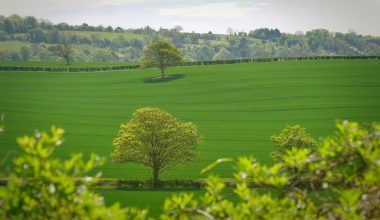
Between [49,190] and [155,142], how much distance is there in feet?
141

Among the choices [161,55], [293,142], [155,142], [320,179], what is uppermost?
[320,179]

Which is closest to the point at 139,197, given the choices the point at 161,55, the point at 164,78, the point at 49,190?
the point at 49,190

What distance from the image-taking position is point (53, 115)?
83.9 metres

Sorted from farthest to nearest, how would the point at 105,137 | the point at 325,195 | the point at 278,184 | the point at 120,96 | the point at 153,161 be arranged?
the point at 120,96, the point at 105,137, the point at 153,161, the point at 325,195, the point at 278,184

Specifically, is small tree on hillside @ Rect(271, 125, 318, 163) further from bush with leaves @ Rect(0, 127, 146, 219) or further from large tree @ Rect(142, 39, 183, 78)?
large tree @ Rect(142, 39, 183, 78)

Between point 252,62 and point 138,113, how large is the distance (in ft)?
272

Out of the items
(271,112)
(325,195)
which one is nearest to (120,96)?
(271,112)

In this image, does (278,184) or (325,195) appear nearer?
(278,184)

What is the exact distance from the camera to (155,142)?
4881 cm

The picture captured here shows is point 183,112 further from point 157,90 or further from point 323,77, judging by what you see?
point 323,77

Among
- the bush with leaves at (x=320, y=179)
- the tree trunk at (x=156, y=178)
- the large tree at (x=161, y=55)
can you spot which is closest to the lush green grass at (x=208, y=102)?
the tree trunk at (x=156, y=178)

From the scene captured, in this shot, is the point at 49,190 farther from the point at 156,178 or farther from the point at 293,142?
the point at 156,178

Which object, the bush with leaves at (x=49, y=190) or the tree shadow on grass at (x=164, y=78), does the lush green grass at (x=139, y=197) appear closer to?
the bush with leaves at (x=49, y=190)

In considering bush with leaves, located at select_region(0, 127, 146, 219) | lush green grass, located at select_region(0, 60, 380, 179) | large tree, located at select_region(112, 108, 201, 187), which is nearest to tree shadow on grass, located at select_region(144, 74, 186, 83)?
lush green grass, located at select_region(0, 60, 380, 179)
